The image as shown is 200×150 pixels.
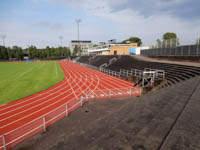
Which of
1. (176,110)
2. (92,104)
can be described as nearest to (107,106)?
(92,104)

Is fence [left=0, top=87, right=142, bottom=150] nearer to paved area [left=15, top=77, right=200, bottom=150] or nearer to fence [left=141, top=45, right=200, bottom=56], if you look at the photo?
paved area [left=15, top=77, right=200, bottom=150]

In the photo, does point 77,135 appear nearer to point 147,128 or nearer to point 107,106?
point 147,128

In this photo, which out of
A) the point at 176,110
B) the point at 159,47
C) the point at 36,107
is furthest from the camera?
the point at 159,47

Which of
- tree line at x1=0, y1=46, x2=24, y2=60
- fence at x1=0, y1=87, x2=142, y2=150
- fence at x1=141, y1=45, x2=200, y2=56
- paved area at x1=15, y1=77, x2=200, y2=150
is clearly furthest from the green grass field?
tree line at x1=0, y1=46, x2=24, y2=60

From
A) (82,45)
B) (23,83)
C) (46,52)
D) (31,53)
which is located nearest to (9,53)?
(31,53)

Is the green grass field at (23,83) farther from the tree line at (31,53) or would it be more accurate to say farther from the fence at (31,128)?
the tree line at (31,53)

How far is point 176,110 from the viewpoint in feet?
15.5

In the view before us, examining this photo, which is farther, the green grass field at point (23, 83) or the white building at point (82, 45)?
the white building at point (82, 45)

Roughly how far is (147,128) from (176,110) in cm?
177

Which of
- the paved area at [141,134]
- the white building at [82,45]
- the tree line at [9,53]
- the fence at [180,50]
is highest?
the white building at [82,45]

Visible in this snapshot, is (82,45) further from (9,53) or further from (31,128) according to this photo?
(31,128)

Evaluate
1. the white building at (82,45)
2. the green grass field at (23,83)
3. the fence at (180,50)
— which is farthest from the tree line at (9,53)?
the fence at (180,50)

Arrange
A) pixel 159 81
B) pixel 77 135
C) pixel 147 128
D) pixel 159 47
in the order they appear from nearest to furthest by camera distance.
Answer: pixel 147 128
pixel 77 135
pixel 159 81
pixel 159 47

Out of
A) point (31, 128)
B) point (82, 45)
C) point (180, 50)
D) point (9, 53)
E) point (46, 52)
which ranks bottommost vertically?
point (31, 128)
